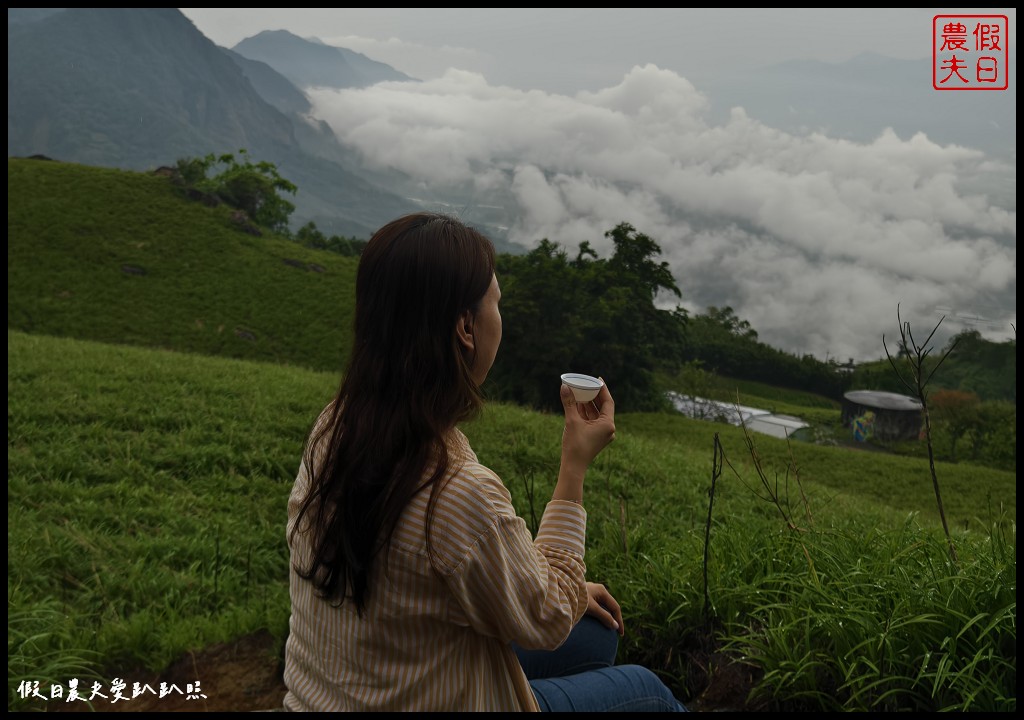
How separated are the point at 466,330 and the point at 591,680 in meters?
0.87

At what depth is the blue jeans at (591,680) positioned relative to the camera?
1.49 m

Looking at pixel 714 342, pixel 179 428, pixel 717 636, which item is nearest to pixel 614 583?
pixel 717 636

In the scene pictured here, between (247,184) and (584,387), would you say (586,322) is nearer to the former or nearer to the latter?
(584,387)

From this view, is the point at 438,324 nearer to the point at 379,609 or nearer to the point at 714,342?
the point at 379,609

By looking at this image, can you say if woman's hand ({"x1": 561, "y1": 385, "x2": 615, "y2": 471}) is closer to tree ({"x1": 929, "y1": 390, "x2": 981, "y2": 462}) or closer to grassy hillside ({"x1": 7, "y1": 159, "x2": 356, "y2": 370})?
grassy hillside ({"x1": 7, "y1": 159, "x2": 356, "y2": 370})

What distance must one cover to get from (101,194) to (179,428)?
24383 millimetres

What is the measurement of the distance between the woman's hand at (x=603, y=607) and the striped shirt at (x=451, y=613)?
414 mm

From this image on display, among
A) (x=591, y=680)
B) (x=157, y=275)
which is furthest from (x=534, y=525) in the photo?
(x=157, y=275)

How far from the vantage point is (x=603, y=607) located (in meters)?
1.77

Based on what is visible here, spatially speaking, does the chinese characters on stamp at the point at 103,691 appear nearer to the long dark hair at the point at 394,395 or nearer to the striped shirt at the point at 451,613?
the striped shirt at the point at 451,613

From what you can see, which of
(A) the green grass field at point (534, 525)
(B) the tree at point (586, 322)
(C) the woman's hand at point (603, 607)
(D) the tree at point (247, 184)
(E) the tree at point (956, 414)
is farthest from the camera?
(D) the tree at point (247, 184)

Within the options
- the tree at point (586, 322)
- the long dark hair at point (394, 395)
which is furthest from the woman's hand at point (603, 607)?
the tree at point (586, 322)

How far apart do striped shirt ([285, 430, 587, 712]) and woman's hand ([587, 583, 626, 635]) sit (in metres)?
0.41

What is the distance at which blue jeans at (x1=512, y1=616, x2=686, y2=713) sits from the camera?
1.49 metres
